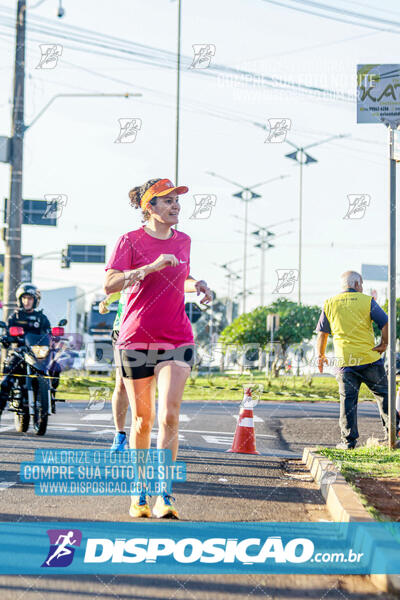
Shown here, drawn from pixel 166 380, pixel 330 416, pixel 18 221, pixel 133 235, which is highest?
pixel 18 221

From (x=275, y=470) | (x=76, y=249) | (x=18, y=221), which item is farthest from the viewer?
→ (x=76, y=249)

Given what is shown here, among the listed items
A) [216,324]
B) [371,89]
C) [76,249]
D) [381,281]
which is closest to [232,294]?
[216,324]

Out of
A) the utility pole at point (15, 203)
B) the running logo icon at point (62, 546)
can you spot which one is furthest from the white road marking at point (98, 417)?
the running logo icon at point (62, 546)

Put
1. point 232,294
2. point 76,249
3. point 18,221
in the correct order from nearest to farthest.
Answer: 1. point 18,221
2. point 76,249
3. point 232,294

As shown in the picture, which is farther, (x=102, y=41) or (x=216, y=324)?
(x=216, y=324)

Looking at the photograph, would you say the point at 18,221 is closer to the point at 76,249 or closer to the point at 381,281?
the point at 76,249

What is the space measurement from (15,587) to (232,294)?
8311cm

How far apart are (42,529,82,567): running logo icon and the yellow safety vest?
4.63 m

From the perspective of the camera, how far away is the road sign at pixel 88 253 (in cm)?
2402

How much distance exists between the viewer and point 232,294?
3410 inches

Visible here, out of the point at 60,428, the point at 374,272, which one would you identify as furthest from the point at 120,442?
the point at 374,272

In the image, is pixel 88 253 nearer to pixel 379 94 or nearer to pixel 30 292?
pixel 30 292

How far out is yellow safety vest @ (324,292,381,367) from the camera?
8.55 metres

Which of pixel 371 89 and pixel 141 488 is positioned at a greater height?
pixel 371 89
